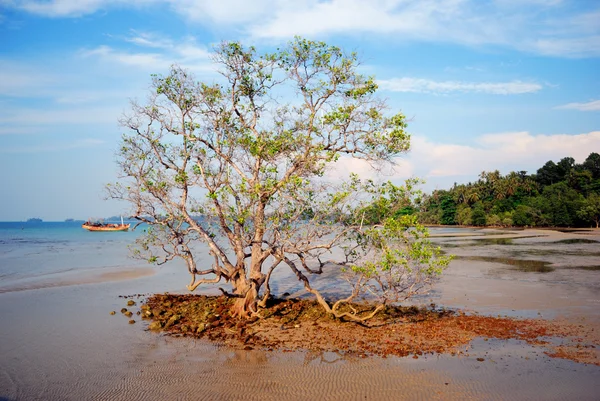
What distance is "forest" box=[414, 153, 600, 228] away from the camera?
7125 centimetres

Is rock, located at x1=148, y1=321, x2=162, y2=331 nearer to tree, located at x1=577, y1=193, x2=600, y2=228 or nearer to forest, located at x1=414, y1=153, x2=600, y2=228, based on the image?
forest, located at x1=414, y1=153, x2=600, y2=228

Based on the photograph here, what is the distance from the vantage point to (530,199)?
82.9 meters

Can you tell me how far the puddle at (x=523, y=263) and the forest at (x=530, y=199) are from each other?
35.9m

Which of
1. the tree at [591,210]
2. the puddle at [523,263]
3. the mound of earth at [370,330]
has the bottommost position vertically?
the puddle at [523,263]

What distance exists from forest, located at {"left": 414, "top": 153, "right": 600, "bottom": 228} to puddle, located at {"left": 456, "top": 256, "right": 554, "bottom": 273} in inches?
1412

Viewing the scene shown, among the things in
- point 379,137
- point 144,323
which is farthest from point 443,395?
point 144,323

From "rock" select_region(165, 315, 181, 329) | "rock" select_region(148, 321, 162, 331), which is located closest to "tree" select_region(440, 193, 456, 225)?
"rock" select_region(165, 315, 181, 329)

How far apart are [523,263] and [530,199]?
62311 mm

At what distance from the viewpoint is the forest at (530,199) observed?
71.2 m

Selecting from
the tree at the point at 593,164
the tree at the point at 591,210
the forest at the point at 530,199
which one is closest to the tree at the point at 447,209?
the forest at the point at 530,199

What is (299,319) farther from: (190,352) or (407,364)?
(407,364)

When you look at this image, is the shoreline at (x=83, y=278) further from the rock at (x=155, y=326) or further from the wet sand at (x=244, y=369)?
the rock at (x=155, y=326)

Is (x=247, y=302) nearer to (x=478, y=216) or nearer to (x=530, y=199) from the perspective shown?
(x=530, y=199)

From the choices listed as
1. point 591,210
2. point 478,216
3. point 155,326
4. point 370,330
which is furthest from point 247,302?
point 478,216
